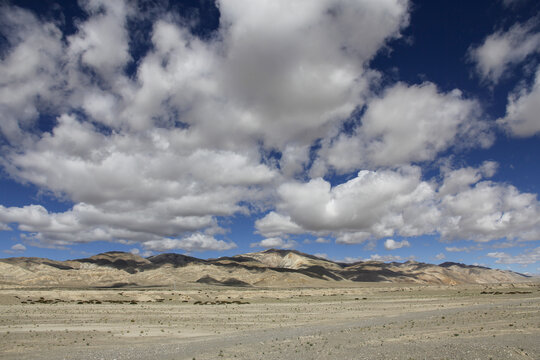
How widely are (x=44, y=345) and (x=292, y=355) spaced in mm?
20429

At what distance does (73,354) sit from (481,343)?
28446 mm

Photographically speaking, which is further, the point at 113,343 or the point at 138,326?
the point at 138,326

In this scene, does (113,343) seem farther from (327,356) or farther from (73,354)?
(327,356)

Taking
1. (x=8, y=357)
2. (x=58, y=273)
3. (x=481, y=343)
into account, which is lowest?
(x=8, y=357)

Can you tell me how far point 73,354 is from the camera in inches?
981

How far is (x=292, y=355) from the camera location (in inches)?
891

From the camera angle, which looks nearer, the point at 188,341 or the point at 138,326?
the point at 188,341

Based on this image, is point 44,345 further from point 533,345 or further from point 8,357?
point 533,345

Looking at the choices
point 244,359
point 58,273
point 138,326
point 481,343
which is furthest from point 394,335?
point 58,273

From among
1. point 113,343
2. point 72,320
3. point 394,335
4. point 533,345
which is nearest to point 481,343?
point 533,345

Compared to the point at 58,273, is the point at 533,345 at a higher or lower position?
lower

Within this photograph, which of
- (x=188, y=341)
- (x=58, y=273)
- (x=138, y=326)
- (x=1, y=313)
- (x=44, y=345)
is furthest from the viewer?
(x=58, y=273)

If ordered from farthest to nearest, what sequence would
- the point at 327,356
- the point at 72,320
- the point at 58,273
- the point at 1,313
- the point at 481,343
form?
the point at 58,273, the point at 1,313, the point at 72,320, the point at 481,343, the point at 327,356

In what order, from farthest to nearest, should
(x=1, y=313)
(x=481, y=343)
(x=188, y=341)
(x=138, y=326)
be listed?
1. (x=1, y=313)
2. (x=138, y=326)
3. (x=188, y=341)
4. (x=481, y=343)
